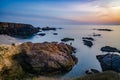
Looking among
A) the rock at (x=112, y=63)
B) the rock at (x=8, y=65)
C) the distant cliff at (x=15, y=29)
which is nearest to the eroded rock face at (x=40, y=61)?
the rock at (x=8, y=65)

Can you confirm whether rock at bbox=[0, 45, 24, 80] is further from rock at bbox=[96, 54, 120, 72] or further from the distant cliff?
the distant cliff

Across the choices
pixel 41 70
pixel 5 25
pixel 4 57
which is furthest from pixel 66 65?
pixel 5 25

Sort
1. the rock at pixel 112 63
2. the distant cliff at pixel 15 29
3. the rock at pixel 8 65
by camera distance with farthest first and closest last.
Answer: the distant cliff at pixel 15 29, the rock at pixel 112 63, the rock at pixel 8 65

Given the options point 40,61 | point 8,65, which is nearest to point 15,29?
point 40,61

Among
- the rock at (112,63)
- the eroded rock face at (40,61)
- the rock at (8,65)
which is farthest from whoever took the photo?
the rock at (112,63)

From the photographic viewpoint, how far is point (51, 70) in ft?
114

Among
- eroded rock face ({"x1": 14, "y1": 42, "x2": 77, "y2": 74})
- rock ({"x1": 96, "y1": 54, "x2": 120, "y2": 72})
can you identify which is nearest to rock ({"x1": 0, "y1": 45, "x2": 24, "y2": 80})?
eroded rock face ({"x1": 14, "y1": 42, "x2": 77, "y2": 74})

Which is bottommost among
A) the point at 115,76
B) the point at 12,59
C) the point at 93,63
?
the point at 93,63

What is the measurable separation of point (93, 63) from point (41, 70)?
14.7 m

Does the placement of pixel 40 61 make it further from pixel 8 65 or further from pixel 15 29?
pixel 15 29

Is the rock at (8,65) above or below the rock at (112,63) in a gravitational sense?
above

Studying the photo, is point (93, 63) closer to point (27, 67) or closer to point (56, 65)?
point (56, 65)

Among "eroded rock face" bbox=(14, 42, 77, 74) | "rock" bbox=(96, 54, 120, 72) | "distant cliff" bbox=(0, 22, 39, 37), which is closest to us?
"eroded rock face" bbox=(14, 42, 77, 74)

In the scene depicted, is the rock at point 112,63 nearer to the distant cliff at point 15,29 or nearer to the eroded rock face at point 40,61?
the eroded rock face at point 40,61
